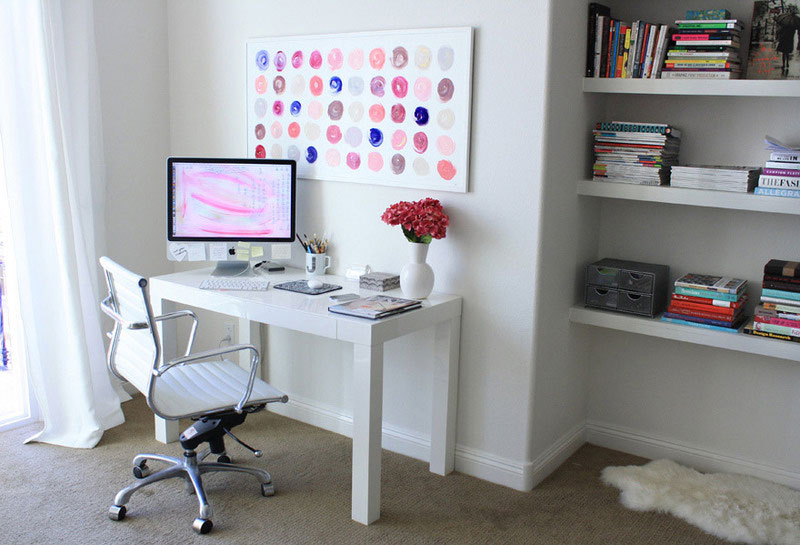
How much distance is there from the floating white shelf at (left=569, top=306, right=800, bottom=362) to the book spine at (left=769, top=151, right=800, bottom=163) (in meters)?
0.63

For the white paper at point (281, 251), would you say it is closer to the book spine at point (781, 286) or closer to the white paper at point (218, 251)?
the white paper at point (218, 251)

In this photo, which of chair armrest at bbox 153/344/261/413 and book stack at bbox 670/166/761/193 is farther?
book stack at bbox 670/166/761/193

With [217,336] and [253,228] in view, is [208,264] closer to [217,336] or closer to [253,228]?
[217,336]

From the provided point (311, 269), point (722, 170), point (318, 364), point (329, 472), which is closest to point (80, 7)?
point (311, 269)

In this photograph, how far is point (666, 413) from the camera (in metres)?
3.29

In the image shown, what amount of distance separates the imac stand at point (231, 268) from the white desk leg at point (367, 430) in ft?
3.02

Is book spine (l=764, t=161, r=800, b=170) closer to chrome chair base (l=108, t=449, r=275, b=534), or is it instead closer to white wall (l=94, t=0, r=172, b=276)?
chrome chair base (l=108, t=449, r=275, b=534)

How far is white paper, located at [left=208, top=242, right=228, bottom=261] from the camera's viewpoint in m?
3.37

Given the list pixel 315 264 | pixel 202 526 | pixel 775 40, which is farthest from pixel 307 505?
pixel 775 40

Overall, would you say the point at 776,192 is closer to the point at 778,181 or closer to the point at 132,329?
the point at 778,181

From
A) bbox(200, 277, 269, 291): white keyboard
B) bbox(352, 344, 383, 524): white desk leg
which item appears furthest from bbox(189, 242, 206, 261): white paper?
bbox(352, 344, 383, 524): white desk leg

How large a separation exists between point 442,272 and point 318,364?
2.69 ft

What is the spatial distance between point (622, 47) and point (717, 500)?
1.72 m

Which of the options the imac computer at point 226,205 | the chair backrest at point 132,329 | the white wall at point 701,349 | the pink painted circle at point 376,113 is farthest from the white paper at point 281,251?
the white wall at point 701,349
